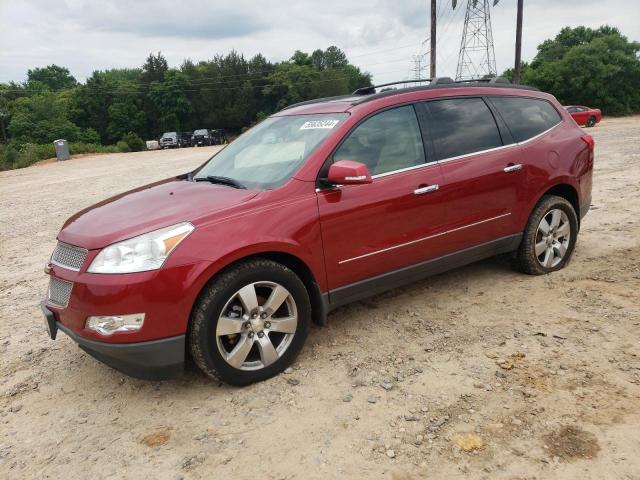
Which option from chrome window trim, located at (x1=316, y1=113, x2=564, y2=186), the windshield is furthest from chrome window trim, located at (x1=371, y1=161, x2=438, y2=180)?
the windshield

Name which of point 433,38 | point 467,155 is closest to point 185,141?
point 433,38

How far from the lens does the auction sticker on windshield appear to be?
3.68m

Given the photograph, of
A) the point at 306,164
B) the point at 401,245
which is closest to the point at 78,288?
the point at 306,164

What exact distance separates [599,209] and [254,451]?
6464 mm

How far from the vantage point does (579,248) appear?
5.52m

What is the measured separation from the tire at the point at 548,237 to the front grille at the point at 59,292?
3.73 metres

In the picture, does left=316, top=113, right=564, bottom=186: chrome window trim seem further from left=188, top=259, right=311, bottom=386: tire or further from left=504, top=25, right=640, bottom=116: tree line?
left=504, top=25, right=640, bottom=116: tree line

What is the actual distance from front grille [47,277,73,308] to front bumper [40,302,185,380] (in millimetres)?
185

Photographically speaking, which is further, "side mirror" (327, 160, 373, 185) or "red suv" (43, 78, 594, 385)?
"side mirror" (327, 160, 373, 185)

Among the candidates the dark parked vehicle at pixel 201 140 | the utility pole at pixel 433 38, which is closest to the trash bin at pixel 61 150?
the dark parked vehicle at pixel 201 140

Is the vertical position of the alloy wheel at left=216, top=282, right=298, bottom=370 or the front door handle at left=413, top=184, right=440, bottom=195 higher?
the front door handle at left=413, top=184, right=440, bottom=195

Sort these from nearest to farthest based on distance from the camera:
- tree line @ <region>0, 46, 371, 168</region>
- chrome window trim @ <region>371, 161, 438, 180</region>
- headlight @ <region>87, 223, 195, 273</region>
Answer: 1. headlight @ <region>87, 223, 195, 273</region>
2. chrome window trim @ <region>371, 161, 438, 180</region>
3. tree line @ <region>0, 46, 371, 168</region>

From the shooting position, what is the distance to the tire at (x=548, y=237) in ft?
15.2

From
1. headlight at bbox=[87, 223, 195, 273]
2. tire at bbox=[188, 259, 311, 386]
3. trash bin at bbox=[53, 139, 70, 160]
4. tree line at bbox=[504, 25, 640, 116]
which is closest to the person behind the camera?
headlight at bbox=[87, 223, 195, 273]
